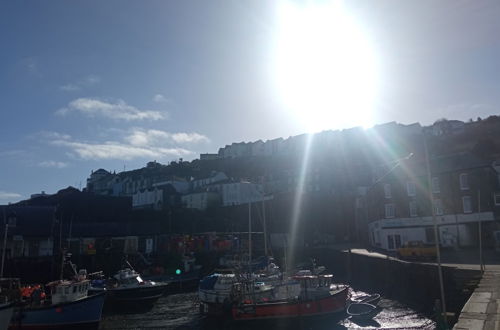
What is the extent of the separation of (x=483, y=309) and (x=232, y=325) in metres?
14.7

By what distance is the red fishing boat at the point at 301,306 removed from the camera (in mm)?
23281

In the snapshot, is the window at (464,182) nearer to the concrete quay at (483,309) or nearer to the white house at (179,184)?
the concrete quay at (483,309)

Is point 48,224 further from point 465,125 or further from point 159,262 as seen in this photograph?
point 465,125

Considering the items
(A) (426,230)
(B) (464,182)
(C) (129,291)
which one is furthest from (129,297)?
(B) (464,182)

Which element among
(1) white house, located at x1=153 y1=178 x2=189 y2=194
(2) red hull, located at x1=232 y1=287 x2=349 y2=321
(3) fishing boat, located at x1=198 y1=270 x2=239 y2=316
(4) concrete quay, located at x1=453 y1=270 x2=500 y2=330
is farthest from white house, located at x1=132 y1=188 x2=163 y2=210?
(4) concrete quay, located at x1=453 y1=270 x2=500 y2=330

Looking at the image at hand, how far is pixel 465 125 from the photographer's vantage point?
364ft

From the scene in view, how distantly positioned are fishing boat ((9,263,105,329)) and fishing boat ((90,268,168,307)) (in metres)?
5.87

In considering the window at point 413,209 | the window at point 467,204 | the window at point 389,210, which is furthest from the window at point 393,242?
the window at point 467,204

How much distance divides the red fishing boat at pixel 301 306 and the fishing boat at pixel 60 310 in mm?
8381

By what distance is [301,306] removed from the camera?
2361 cm

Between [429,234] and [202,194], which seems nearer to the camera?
[429,234]

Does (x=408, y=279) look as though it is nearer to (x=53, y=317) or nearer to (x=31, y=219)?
(x=53, y=317)

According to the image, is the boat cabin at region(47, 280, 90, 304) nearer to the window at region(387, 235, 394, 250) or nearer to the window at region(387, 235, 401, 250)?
the window at region(387, 235, 401, 250)

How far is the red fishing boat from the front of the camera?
23281 millimetres
